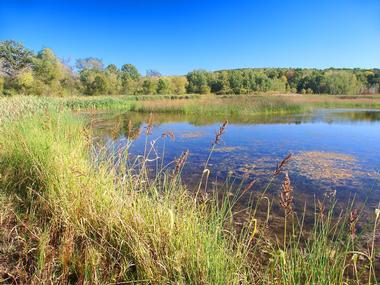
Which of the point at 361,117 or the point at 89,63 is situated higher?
the point at 89,63

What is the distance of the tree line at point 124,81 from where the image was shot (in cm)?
2861

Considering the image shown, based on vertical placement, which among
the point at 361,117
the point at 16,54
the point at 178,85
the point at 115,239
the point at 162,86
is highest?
the point at 16,54

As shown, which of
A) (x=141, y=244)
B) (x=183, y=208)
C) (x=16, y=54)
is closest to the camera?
(x=141, y=244)

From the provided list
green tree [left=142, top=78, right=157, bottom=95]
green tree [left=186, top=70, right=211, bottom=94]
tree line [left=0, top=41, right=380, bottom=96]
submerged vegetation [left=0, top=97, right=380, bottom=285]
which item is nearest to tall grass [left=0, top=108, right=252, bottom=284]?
submerged vegetation [left=0, top=97, right=380, bottom=285]

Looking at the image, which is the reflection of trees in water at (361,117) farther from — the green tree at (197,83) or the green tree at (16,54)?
the green tree at (197,83)

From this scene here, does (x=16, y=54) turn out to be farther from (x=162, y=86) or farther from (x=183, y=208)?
(x=183, y=208)

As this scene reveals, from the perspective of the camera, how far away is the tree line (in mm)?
28612

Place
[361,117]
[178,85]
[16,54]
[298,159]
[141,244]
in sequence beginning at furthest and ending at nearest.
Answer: [178,85], [16,54], [361,117], [298,159], [141,244]

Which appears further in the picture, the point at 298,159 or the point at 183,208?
the point at 298,159

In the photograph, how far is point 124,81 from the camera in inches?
1870

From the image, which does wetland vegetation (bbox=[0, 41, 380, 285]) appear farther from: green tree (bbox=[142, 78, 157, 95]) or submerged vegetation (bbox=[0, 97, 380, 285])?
green tree (bbox=[142, 78, 157, 95])

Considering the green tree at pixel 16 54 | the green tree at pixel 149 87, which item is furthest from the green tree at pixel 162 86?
the green tree at pixel 16 54

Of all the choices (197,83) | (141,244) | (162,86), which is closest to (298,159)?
(141,244)

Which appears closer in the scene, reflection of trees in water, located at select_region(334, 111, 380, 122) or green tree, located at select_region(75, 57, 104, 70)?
reflection of trees in water, located at select_region(334, 111, 380, 122)
